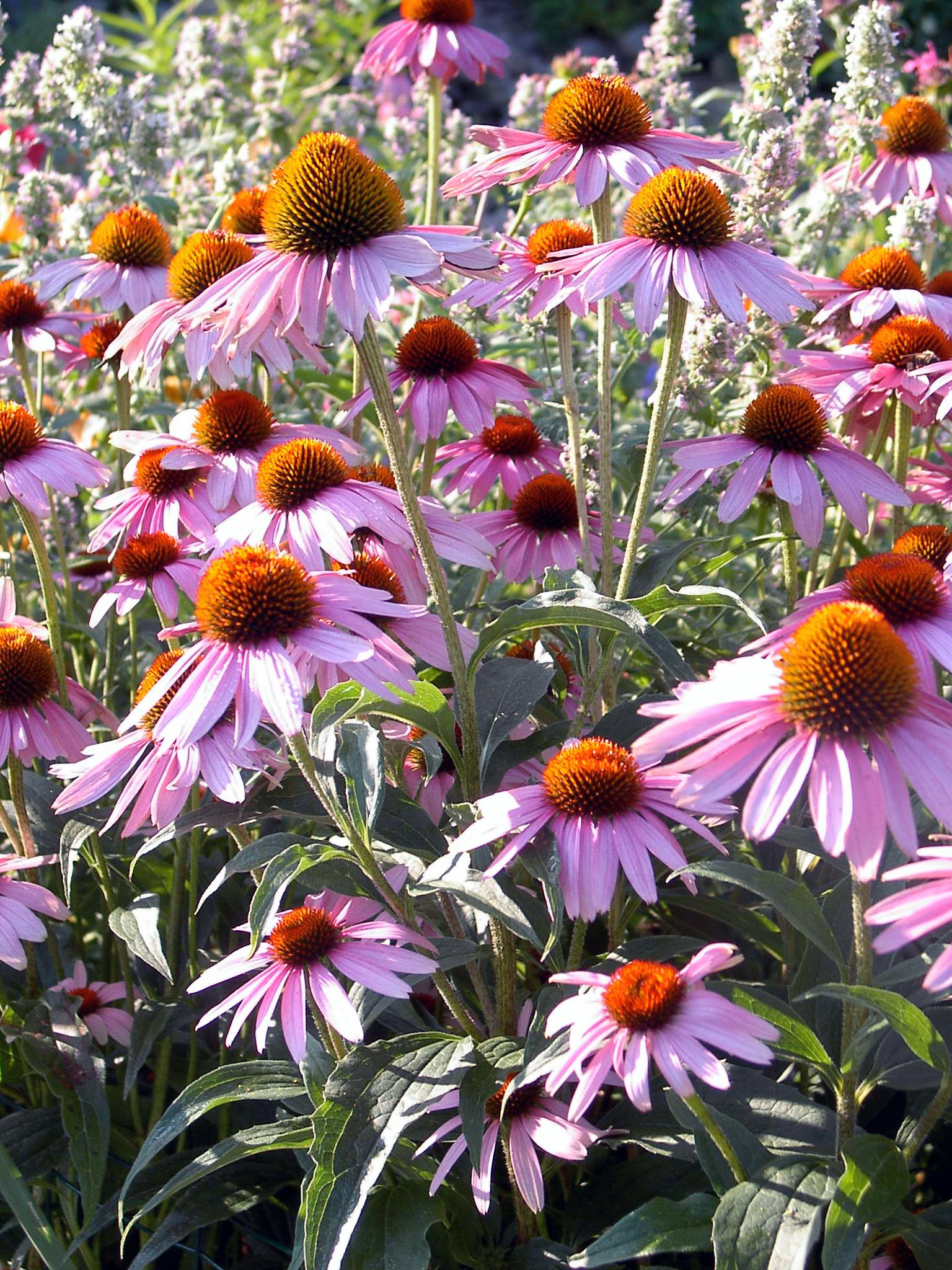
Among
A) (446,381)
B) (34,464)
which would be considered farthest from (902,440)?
(34,464)

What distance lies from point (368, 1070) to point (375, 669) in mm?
418

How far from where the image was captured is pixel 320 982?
1.28 meters

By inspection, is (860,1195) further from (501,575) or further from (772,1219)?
(501,575)

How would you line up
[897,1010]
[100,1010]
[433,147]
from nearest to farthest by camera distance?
[897,1010] → [100,1010] → [433,147]

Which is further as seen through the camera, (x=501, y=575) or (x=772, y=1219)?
(x=501, y=575)

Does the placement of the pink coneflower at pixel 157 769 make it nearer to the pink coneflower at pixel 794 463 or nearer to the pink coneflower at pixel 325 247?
the pink coneflower at pixel 325 247

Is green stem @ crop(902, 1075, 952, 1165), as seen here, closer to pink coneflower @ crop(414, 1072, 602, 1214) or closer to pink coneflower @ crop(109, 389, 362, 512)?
pink coneflower @ crop(414, 1072, 602, 1214)

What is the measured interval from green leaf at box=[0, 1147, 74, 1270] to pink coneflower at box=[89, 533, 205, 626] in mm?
624

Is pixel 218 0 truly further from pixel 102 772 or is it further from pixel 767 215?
pixel 102 772

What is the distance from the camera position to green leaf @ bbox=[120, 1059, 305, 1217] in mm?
1246

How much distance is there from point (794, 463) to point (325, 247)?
59 centimetres

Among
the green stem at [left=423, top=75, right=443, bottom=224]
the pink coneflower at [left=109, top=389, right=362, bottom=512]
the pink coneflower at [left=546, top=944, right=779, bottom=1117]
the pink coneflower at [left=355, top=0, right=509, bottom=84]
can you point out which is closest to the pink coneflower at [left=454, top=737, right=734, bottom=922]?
the pink coneflower at [left=546, top=944, right=779, bottom=1117]

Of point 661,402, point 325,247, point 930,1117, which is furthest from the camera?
point 661,402

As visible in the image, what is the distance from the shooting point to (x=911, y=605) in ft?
3.92
